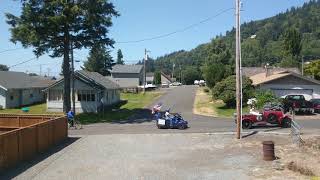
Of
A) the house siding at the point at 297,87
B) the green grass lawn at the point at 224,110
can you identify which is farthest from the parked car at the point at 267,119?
the house siding at the point at 297,87

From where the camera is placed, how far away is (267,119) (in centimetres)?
3888

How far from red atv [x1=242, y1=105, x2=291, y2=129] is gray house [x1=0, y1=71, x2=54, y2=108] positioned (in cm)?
3891

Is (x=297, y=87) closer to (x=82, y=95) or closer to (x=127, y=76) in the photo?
(x=82, y=95)

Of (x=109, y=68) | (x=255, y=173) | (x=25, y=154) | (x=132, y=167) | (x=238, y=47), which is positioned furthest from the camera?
(x=109, y=68)

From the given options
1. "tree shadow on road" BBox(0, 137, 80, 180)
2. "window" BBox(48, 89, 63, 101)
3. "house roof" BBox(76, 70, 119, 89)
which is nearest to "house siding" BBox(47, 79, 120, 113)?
"window" BBox(48, 89, 63, 101)

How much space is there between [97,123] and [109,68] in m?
81.7

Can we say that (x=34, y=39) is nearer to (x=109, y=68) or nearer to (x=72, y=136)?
(x=72, y=136)

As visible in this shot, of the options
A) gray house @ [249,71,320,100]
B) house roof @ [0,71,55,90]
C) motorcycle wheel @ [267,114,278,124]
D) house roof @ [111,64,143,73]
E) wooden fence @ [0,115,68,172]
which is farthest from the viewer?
house roof @ [111,64,143,73]

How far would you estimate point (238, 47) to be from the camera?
3253 cm

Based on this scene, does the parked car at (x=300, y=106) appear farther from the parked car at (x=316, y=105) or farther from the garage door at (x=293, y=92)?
the garage door at (x=293, y=92)

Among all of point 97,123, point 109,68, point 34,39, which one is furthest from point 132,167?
point 109,68

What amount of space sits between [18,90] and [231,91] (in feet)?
107

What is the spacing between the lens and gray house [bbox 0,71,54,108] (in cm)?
6675

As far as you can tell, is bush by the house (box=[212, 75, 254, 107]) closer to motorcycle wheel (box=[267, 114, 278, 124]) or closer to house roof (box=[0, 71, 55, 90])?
motorcycle wheel (box=[267, 114, 278, 124])
